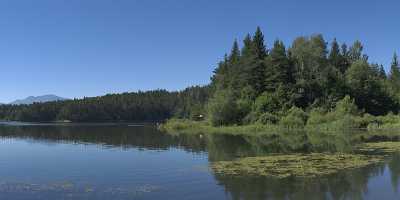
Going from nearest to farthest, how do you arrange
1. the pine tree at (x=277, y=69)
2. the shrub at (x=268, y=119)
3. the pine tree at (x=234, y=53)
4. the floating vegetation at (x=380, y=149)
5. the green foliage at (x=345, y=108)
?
1. the floating vegetation at (x=380, y=149)
2. the shrub at (x=268, y=119)
3. the green foliage at (x=345, y=108)
4. the pine tree at (x=277, y=69)
5. the pine tree at (x=234, y=53)

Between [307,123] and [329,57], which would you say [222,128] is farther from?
[329,57]

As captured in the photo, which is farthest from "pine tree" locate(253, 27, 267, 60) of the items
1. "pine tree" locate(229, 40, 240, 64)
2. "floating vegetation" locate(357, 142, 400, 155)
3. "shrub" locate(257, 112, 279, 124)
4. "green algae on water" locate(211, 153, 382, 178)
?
"green algae on water" locate(211, 153, 382, 178)

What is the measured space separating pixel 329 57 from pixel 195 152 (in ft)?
278

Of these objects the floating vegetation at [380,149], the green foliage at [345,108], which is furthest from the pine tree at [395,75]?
the floating vegetation at [380,149]

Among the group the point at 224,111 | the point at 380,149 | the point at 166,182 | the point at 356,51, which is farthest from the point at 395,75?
the point at 166,182

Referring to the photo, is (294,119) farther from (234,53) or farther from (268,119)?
(234,53)

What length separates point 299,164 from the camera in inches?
1328

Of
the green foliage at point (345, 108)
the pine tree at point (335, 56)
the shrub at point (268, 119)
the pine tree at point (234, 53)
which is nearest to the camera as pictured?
the shrub at point (268, 119)

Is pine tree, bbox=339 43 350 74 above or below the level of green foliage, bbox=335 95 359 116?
above

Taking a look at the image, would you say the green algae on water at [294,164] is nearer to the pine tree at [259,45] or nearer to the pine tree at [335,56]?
the pine tree at [259,45]

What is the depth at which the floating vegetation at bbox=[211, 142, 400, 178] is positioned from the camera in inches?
1171

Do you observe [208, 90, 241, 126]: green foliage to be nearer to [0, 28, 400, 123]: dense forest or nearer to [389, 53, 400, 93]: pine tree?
[0, 28, 400, 123]: dense forest

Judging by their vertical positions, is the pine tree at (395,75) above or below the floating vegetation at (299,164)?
above

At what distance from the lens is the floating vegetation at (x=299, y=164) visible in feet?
97.6
